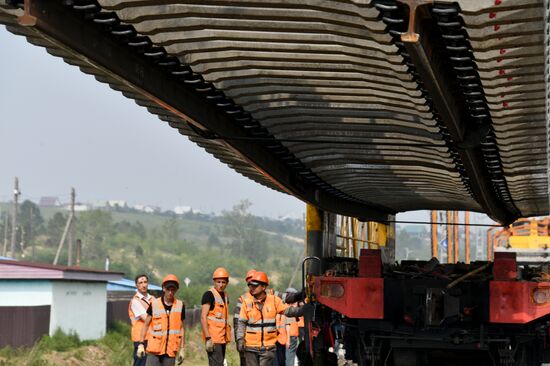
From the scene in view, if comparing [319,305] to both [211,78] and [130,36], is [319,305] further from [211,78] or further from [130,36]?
[130,36]

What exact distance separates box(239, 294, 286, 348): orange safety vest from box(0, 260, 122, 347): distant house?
802 inches

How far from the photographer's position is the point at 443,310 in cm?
1346

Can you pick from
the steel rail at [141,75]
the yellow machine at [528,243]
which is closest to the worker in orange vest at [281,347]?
the steel rail at [141,75]

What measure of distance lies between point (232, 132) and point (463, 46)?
4.08 m

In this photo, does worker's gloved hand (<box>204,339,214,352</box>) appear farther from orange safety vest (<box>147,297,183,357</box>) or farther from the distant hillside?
the distant hillside

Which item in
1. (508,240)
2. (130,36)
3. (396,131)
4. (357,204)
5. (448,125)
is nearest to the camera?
(130,36)

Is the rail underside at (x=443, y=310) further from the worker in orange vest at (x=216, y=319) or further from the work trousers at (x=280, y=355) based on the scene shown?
the work trousers at (x=280, y=355)

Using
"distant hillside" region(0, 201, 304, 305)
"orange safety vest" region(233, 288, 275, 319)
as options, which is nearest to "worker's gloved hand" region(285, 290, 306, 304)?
"orange safety vest" region(233, 288, 275, 319)

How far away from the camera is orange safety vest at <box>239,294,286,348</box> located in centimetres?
1442

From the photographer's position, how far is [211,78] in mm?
10086

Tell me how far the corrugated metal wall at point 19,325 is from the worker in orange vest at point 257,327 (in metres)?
20.4

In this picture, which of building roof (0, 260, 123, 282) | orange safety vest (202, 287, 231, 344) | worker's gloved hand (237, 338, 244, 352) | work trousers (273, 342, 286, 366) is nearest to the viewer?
worker's gloved hand (237, 338, 244, 352)

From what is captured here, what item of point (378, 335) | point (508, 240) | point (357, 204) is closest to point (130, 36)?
point (378, 335)

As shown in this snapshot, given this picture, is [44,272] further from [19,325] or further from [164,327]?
[164,327]
